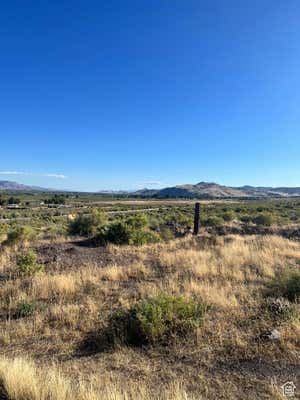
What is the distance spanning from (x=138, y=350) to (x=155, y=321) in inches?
20.0

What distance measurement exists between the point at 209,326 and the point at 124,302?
211cm

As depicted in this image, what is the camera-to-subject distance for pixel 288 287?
6539 millimetres

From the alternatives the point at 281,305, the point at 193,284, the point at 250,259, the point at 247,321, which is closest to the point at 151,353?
the point at 247,321

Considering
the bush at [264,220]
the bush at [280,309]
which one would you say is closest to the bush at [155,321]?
the bush at [280,309]

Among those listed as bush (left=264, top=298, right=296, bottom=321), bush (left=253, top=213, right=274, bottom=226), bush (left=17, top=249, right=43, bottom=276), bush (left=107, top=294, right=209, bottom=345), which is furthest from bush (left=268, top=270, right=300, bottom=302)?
bush (left=253, top=213, right=274, bottom=226)

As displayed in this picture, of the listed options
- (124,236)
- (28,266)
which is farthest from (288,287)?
(124,236)

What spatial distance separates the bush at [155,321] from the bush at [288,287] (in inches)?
86.0

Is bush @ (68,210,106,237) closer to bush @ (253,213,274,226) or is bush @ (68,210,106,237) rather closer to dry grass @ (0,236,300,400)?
dry grass @ (0,236,300,400)

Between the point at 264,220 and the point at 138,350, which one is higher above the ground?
the point at 264,220

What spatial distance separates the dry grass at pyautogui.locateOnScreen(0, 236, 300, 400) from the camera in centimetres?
340

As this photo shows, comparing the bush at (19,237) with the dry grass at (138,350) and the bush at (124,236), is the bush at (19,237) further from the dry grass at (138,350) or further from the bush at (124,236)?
the dry grass at (138,350)

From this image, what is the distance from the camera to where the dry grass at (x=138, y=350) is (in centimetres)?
340

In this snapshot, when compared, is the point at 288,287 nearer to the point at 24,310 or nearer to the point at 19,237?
the point at 24,310

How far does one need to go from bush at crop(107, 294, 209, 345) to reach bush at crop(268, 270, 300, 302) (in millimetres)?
2183
